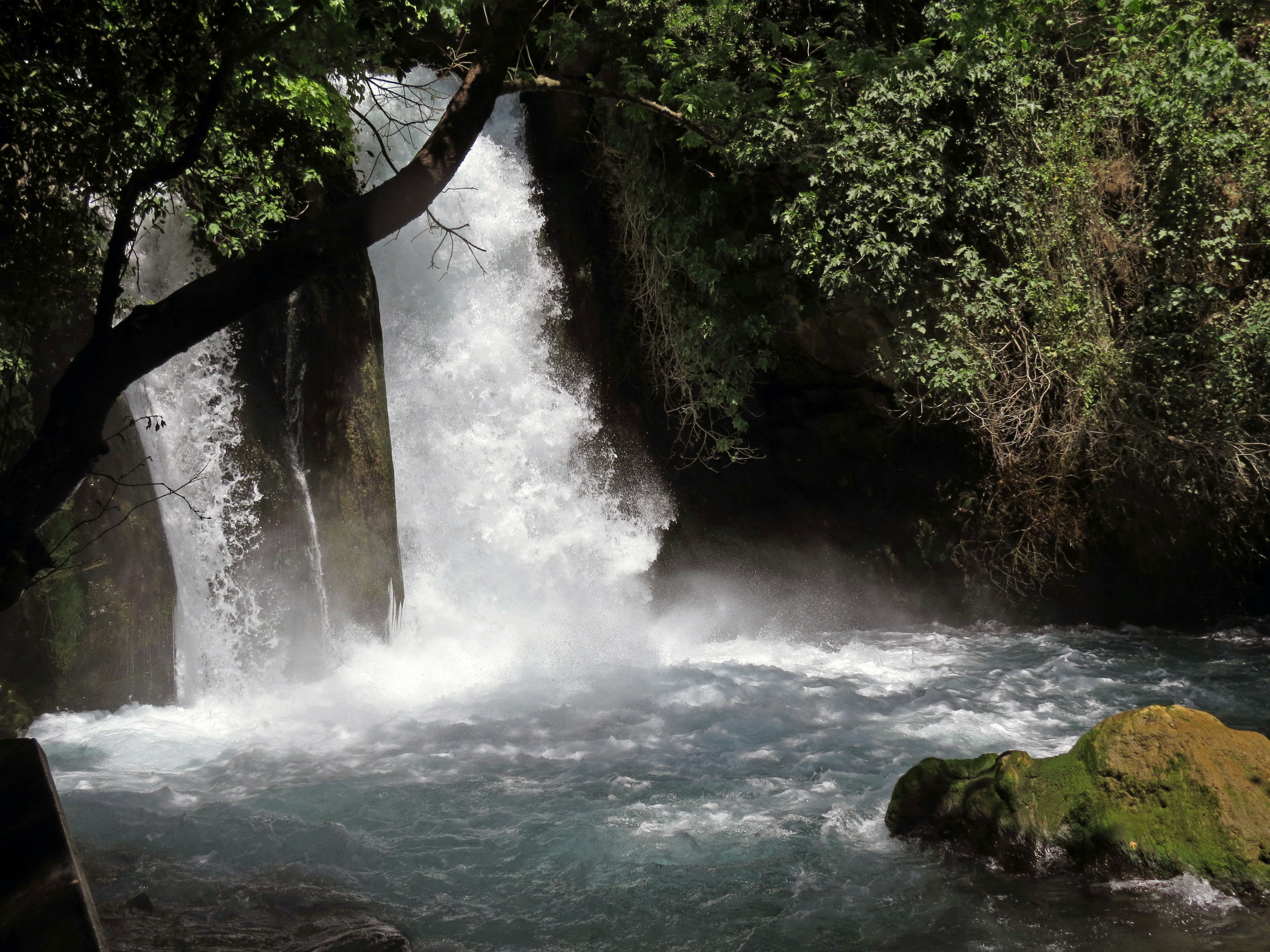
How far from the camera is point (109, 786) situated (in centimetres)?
653

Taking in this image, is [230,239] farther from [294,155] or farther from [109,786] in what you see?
[109,786]

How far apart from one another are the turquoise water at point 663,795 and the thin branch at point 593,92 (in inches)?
178

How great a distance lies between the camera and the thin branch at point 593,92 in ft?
19.8

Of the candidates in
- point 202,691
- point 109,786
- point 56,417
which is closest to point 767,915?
point 56,417

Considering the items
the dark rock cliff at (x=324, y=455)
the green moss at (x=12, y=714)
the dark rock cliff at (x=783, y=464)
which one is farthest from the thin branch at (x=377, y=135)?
the green moss at (x=12, y=714)

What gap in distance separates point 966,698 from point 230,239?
7.58 meters

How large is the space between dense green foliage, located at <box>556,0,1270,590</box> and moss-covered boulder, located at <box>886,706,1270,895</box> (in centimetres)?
544

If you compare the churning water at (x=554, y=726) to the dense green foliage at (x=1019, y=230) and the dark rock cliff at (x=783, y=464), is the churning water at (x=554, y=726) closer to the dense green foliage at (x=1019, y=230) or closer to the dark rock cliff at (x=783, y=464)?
the dark rock cliff at (x=783, y=464)

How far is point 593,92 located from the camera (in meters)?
6.59

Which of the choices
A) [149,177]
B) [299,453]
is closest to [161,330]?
[149,177]

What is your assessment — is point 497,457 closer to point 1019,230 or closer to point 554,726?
point 554,726

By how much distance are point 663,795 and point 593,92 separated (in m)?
4.98

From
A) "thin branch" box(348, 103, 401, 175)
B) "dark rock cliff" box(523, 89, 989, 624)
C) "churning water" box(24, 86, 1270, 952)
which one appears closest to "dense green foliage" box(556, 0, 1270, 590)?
"dark rock cliff" box(523, 89, 989, 624)

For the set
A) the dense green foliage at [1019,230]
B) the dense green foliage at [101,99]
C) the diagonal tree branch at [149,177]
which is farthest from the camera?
the dense green foliage at [1019,230]
